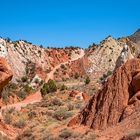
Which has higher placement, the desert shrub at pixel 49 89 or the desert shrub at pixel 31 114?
the desert shrub at pixel 49 89

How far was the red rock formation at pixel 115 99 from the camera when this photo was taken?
69.9ft

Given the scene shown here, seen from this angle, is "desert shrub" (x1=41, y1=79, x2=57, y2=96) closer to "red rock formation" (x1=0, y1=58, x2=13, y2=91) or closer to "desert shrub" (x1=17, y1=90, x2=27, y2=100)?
"desert shrub" (x1=17, y1=90, x2=27, y2=100)

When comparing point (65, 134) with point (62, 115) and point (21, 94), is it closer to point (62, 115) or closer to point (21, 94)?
point (62, 115)

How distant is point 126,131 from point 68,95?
106ft

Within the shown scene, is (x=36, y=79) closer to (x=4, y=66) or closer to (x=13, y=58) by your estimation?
(x=13, y=58)

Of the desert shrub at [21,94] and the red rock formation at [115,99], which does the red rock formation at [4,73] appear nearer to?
the red rock formation at [115,99]

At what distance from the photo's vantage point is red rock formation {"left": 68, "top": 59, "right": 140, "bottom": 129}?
21297 millimetres

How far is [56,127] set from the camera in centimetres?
2531

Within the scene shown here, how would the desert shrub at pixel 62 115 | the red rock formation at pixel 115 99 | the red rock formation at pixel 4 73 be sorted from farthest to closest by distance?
the desert shrub at pixel 62 115 → the red rock formation at pixel 4 73 → the red rock formation at pixel 115 99

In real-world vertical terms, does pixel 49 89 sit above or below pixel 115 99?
above

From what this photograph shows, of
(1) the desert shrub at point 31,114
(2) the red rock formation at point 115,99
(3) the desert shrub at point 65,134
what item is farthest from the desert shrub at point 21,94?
(3) the desert shrub at point 65,134

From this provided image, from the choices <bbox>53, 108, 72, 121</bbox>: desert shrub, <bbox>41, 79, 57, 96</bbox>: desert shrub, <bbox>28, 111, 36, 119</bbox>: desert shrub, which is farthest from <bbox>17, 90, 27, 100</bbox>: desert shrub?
<bbox>53, 108, 72, 121</bbox>: desert shrub

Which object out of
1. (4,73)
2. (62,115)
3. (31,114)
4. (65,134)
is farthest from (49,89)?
(65,134)

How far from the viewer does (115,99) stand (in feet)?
72.1
